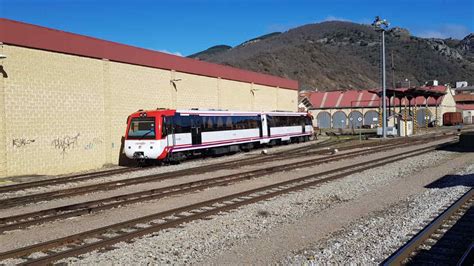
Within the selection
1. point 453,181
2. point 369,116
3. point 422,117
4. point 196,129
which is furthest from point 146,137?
point 422,117

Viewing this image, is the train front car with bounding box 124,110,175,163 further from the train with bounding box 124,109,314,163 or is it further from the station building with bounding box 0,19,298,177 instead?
the station building with bounding box 0,19,298,177

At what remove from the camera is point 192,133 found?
2517 centimetres

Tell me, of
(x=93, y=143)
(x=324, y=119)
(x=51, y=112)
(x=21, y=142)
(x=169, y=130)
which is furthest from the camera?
(x=324, y=119)

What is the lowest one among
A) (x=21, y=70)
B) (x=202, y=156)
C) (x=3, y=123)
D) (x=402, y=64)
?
(x=202, y=156)

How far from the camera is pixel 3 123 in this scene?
779 inches

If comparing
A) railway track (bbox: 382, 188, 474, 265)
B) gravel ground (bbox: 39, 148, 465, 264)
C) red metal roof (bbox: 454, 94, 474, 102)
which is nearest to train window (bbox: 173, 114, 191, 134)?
gravel ground (bbox: 39, 148, 465, 264)

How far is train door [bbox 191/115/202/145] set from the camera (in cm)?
2519

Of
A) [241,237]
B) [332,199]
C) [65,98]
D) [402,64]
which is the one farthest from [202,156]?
[402,64]

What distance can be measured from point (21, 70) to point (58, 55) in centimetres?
235

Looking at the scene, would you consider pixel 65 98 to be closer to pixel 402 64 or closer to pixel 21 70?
pixel 21 70

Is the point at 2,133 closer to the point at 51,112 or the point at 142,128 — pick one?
the point at 51,112

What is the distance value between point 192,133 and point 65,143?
21.0 ft

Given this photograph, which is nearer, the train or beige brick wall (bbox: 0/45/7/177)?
beige brick wall (bbox: 0/45/7/177)

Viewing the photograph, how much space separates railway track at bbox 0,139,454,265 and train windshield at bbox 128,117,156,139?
984 centimetres
